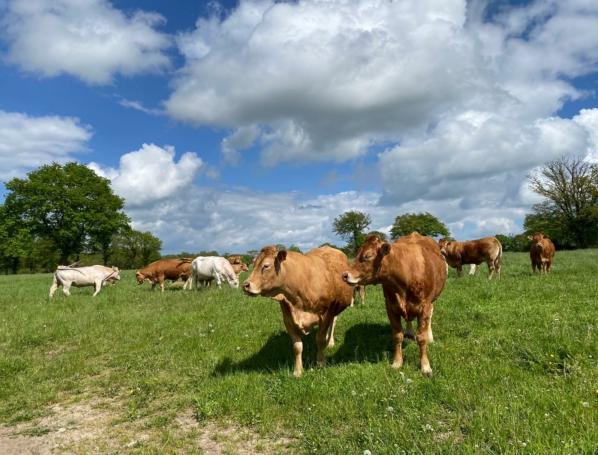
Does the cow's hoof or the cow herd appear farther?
the cow herd

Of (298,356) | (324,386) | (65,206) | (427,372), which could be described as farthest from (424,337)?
(65,206)

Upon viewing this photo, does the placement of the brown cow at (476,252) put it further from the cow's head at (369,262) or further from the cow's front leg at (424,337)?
the cow's head at (369,262)

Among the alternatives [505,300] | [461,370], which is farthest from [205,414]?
Result: [505,300]

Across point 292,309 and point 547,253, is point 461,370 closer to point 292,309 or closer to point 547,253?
point 292,309

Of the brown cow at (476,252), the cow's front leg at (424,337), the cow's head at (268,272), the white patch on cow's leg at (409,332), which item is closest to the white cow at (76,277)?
the cow's head at (268,272)

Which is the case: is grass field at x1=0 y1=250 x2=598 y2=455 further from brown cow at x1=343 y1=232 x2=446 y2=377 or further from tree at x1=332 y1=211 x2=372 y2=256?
tree at x1=332 y1=211 x2=372 y2=256

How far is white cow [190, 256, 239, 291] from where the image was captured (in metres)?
19.8

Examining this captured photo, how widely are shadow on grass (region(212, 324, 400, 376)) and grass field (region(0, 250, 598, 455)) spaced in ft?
0.14

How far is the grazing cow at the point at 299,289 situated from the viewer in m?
5.92

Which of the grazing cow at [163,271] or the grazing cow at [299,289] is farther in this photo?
the grazing cow at [163,271]

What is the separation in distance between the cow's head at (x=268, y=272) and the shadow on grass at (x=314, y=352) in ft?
4.78

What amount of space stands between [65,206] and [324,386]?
56.3 meters

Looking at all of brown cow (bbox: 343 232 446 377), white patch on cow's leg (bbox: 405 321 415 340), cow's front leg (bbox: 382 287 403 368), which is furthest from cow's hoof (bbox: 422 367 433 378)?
white patch on cow's leg (bbox: 405 321 415 340)

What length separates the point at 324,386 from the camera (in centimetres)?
543
